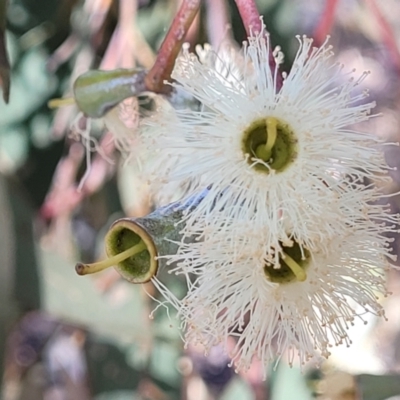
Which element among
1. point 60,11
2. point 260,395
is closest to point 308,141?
point 260,395

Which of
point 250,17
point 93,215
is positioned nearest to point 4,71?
point 250,17

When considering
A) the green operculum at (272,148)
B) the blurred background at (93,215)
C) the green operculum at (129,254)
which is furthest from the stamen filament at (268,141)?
the blurred background at (93,215)

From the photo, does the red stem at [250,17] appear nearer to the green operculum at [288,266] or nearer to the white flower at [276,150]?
the white flower at [276,150]

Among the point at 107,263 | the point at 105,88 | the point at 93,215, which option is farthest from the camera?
the point at 93,215

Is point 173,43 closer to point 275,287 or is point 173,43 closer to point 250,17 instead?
point 250,17

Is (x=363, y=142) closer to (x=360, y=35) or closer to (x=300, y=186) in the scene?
(x=300, y=186)

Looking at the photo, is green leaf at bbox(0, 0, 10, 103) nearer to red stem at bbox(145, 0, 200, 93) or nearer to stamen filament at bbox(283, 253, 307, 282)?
red stem at bbox(145, 0, 200, 93)

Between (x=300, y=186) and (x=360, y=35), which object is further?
(x=360, y=35)
